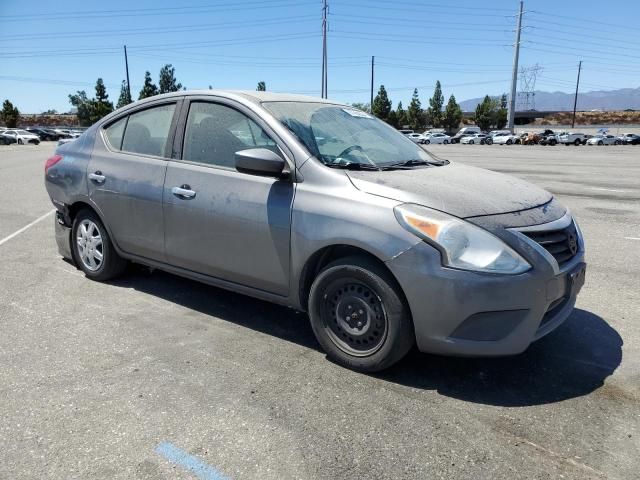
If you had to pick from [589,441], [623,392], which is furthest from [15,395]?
[623,392]

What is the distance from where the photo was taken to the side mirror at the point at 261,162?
342 cm

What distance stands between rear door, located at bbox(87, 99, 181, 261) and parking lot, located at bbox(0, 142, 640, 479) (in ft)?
1.94

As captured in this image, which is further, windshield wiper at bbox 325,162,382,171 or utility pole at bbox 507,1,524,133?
utility pole at bbox 507,1,524,133

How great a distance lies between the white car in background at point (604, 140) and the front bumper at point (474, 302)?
199 ft

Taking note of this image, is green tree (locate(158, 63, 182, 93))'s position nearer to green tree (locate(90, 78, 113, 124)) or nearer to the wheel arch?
green tree (locate(90, 78, 113, 124))

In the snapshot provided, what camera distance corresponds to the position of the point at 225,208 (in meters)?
3.77

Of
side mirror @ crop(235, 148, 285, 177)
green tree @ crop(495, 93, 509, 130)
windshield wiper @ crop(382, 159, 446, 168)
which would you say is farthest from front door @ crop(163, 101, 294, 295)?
green tree @ crop(495, 93, 509, 130)

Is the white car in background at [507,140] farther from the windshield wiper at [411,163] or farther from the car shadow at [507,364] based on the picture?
the windshield wiper at [411,163]

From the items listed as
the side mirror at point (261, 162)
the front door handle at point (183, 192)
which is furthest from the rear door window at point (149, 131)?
the side mirror at point (261, 162)

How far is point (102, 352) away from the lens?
3.61 m

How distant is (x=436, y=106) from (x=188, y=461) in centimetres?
10373

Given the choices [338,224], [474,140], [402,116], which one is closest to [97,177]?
[338,224]

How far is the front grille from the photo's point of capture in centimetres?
307

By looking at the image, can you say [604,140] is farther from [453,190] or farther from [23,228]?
[453,190]
